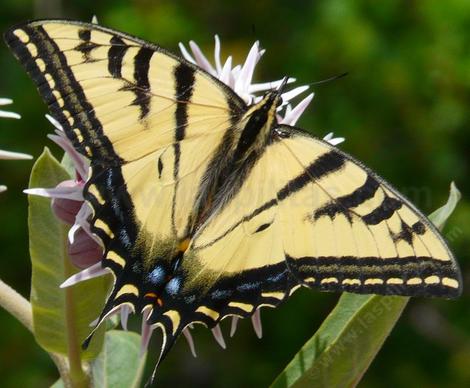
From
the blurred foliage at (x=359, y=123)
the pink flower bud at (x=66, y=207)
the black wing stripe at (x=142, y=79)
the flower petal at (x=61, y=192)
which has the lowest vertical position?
the blurred foliage at (x=359, y=123)

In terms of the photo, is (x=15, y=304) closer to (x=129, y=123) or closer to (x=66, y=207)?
(x=66, y=207)

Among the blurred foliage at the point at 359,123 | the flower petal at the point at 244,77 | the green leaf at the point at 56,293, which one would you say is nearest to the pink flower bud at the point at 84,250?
the green leaf at the point at 56,293

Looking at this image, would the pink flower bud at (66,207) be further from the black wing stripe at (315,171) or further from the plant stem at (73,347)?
the black wing stripe at (315,171)

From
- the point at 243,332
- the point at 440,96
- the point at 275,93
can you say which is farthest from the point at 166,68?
the point at 243,332

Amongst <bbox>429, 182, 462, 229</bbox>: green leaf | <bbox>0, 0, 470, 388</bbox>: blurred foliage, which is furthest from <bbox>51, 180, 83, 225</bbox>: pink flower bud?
<bbox>0, 0, 470, 388</bbox>: blurred foliage

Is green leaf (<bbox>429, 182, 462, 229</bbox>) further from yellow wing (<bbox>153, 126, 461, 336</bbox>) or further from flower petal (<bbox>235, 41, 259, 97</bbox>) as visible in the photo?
flower petal (<bbox>235, 41, 259, 97</bbox>)
